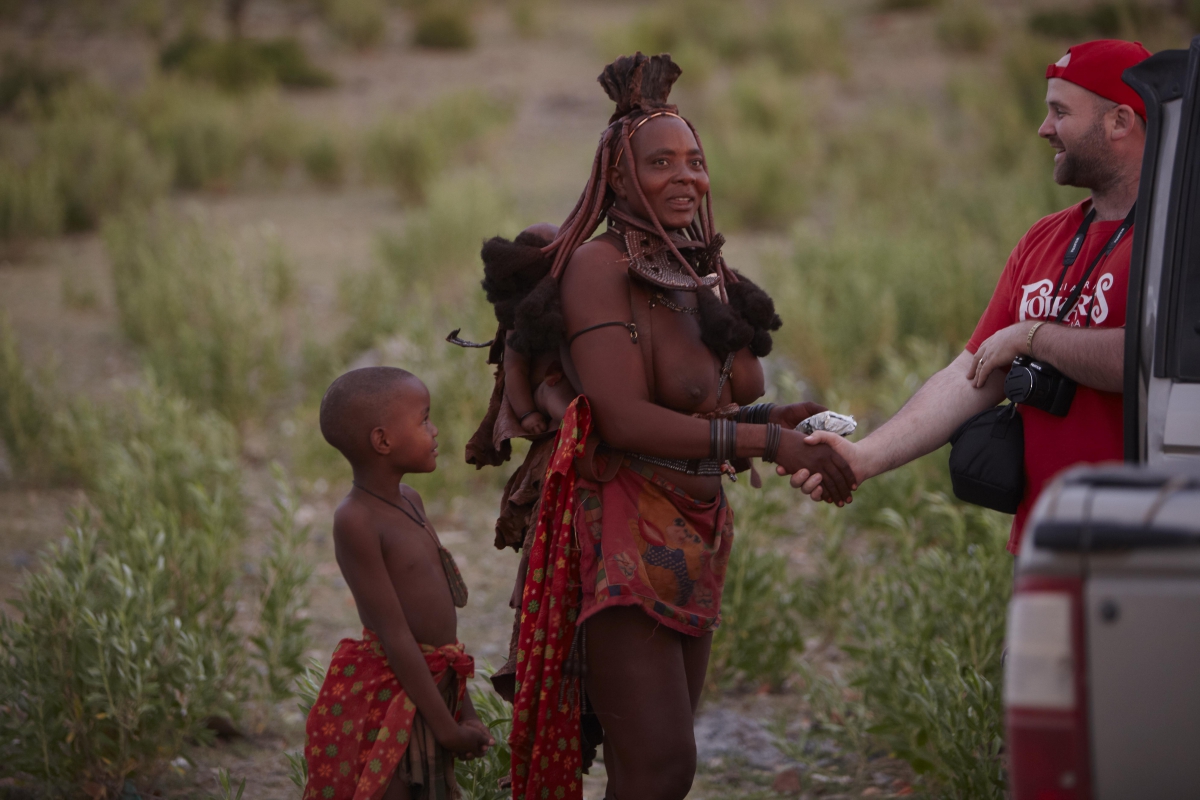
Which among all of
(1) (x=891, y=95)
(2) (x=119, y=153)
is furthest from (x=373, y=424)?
(1) (x=891, y=95)

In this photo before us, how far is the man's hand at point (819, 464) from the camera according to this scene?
9.39 ft

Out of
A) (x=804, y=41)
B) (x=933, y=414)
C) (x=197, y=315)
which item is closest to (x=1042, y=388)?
(x=933, y=414)

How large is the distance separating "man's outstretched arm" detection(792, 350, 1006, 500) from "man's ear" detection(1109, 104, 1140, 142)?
27.1 inches

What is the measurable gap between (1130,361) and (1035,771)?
112cm

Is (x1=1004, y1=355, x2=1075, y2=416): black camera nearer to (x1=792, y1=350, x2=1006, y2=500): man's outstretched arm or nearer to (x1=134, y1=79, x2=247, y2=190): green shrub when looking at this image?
(x1=792, y1=350, x2=1006, y2=500): man's outstretched arm

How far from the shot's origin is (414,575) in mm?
2729

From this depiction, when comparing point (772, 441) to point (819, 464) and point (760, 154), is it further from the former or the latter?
point (760, 154)

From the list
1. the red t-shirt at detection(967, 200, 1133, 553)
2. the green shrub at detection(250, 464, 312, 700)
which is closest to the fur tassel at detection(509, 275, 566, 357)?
the red t-shirt at detection(967, 200, 1133, 553)

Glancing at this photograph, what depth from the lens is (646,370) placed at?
2.82m

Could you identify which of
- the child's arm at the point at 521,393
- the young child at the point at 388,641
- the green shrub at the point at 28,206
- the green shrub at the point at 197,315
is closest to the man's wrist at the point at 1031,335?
the child's arm at the point at 521,393

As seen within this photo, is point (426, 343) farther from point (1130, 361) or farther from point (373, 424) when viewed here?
point (1130, 361)

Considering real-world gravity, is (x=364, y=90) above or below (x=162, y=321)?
above

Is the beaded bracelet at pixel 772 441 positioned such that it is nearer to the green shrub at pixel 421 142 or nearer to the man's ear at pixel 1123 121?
the man's ear at pixel 1123 121

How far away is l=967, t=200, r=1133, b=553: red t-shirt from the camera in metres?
2.88
